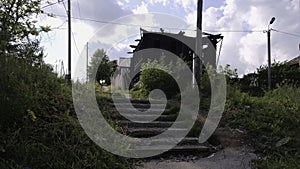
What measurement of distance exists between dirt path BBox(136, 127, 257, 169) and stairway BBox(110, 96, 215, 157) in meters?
0.21

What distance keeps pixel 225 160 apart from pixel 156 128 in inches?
50.4

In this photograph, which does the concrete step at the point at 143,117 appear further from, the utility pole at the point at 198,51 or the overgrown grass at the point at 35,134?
the utility pole at the point at 198,51

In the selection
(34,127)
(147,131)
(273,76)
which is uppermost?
(273,76)

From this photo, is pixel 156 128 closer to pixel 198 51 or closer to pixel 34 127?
pixel 34 127

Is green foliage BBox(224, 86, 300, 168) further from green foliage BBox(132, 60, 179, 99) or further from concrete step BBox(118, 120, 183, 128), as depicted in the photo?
green foliage BBox(132, 60, 179, 99)

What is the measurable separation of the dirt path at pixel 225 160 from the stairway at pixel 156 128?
0.21 meters

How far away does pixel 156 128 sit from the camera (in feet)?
14.8

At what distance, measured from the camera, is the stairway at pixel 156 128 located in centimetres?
383

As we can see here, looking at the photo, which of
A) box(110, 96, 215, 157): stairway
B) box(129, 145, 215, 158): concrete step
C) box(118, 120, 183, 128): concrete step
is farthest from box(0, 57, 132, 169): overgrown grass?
box(118, 120, 183, 128): concrete step

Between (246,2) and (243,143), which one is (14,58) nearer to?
(243,143)

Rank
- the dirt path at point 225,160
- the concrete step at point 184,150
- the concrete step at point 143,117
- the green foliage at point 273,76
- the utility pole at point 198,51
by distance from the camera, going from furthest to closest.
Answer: the green foliage at point 273,76 < the utility pole at point 198,51 < the concrete step at point 143,117 < the concrete step at point 184,150 < the dirt path at point 225,160

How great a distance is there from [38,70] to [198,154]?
2.33 meters

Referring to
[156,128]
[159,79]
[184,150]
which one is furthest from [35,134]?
[159,79]

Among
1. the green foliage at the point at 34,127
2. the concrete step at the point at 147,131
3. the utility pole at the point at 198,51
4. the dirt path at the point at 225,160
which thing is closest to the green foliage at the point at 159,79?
the utility pole at the point at 198,51
